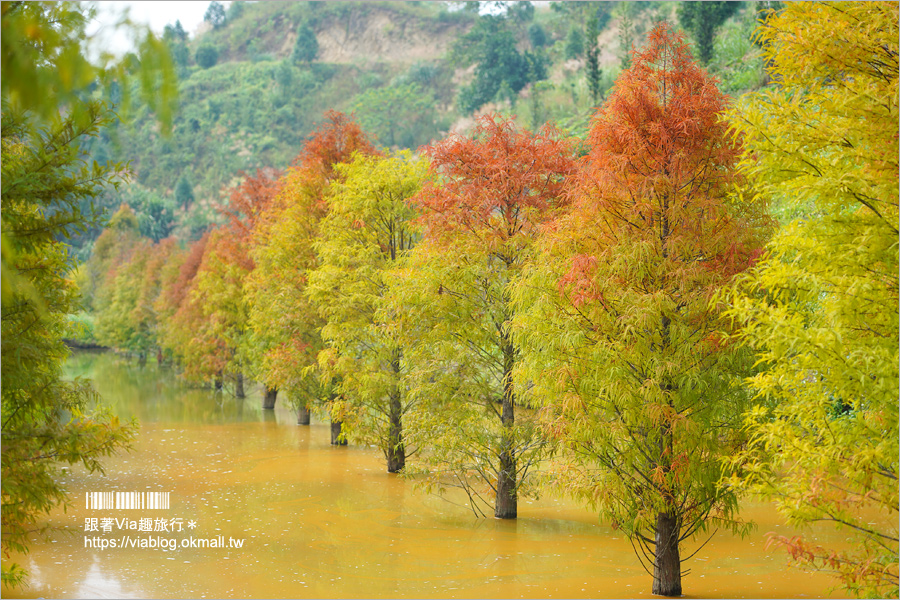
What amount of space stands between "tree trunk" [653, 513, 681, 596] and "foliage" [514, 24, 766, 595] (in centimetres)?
1

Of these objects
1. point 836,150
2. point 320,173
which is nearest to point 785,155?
point 836,150

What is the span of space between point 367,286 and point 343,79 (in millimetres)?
123079

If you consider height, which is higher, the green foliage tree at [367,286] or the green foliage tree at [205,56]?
the green foliage tree at [205,56]

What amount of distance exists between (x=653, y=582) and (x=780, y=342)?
450cm

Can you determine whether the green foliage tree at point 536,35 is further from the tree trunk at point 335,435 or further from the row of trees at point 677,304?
the row of trees at point 677,304

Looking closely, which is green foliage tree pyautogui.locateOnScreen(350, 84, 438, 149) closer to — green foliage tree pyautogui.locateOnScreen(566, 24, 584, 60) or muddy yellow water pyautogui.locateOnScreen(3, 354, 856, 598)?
green foliage tree pyautogui.locateOnScreen(566, 24, 584, 60)

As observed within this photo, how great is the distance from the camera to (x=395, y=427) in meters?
17.1

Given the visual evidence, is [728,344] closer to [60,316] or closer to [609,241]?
[609,241]

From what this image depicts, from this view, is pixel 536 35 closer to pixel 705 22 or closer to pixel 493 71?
pixel 493 71

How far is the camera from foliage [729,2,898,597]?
19.0 ft

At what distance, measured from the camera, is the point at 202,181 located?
116562mm

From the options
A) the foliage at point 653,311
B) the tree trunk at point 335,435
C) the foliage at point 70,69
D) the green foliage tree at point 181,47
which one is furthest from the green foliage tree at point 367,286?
the green foliage tree at point 181,47

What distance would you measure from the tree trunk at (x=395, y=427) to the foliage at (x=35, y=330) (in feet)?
31.7

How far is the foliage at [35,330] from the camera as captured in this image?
5973 mm
